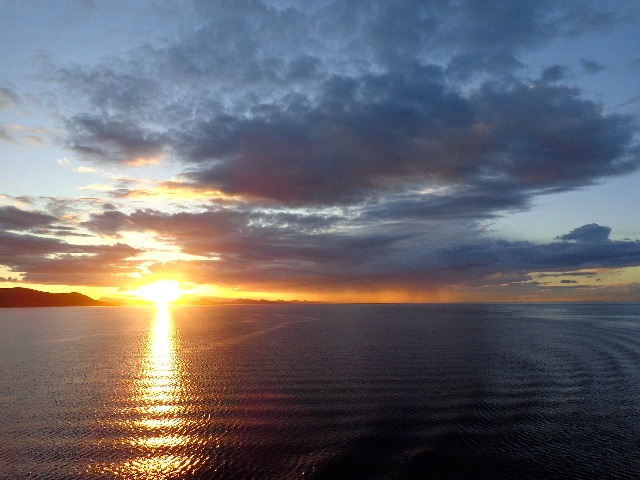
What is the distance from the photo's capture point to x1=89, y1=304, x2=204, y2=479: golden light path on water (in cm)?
3312

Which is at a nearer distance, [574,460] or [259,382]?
[574,460]

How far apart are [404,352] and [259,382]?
3603cm

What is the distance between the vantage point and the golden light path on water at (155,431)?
33125 millimetres

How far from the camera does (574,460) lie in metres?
33.9

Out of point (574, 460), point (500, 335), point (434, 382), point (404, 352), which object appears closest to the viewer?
point (574, 460)

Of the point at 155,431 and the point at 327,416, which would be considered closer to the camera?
the point at 155,431

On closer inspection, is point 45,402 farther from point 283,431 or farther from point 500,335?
point 500,335

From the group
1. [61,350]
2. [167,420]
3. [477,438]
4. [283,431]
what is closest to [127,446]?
[167,420]

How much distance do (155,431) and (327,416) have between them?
17.0m

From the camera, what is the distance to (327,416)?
44156mm

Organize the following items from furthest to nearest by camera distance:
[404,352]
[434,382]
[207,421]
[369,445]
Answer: [404,352], [434,382], [207,421], [369,445]

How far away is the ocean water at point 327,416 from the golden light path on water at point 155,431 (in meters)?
0.18

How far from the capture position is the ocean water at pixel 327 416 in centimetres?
3309

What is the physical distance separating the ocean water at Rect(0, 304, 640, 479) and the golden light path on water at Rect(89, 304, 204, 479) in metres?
0.18
